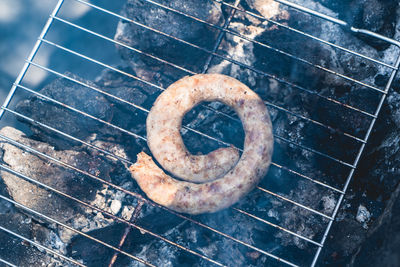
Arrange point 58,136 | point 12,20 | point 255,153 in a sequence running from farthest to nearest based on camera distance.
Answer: point 12,20, point 58,136, point 255,153

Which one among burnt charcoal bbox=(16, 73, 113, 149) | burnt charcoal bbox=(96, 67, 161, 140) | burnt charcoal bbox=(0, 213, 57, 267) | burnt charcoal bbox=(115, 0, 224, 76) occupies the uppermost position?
burnt charcoal bbox=(115, 0, 224, 76)

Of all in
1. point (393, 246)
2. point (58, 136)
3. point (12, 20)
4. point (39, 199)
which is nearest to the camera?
point (393, 246)

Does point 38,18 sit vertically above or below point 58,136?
above

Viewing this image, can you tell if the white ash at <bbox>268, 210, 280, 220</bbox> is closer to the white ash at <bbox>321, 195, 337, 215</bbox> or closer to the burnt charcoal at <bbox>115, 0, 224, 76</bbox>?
the white ash at <bbox>321, 195, 337, 215</bbox>

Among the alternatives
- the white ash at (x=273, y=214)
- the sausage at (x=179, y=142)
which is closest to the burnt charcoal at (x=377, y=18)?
the sausage at (x=179, y=142)

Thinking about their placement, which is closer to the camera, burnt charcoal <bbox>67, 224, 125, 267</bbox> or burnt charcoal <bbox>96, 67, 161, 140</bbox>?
burnt charcoal <bbox>67, 224, 125, 267</bbox>

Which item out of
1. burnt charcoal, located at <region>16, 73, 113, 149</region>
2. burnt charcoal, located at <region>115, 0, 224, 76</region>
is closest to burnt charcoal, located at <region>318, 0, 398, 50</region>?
burnt charcoal, located at <region>115, 0, 224, 76</region>

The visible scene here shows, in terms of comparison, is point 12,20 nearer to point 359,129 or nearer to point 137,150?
point 137,150

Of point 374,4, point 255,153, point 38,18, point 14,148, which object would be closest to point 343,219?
point 255,153
